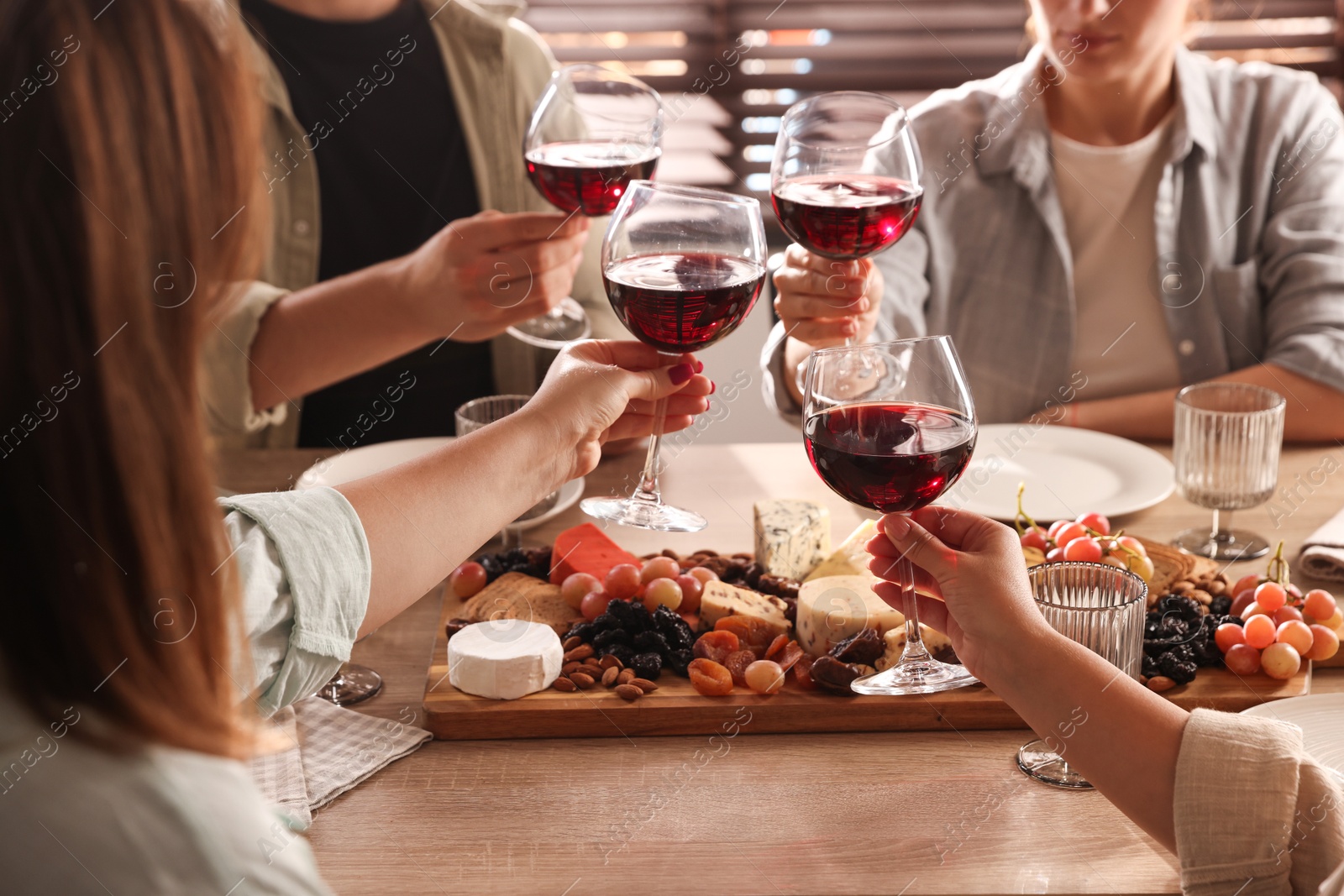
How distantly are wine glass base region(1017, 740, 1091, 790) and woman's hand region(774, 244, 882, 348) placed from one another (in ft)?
1.96

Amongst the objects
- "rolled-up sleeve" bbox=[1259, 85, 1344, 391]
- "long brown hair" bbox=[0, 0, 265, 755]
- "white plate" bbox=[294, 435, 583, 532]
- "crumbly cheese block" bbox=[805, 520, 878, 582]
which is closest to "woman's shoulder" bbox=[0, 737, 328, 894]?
"long brown hair" bbox=[0, 0, 265, 755]

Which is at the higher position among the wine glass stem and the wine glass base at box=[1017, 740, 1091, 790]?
the wine glass stem

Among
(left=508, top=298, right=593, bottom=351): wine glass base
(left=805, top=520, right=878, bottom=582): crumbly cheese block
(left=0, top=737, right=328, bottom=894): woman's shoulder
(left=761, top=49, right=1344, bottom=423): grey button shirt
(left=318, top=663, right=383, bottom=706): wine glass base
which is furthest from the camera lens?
(left=761, top=49, right=1344, bottom=423): grey button shirt

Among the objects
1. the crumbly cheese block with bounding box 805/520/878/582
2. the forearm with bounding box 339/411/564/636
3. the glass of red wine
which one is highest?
the glass of red wine

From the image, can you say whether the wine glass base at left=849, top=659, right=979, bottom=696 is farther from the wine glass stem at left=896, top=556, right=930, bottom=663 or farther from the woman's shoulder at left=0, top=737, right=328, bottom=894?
the woman's shoulder at left=0, top=737, right=328, bottom=894

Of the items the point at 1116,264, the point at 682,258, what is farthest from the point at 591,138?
the point at 1116,264

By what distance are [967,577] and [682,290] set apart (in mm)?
345

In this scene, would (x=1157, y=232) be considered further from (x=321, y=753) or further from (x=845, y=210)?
(x=321, y=753)

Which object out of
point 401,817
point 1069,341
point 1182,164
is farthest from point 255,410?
point 1182,164

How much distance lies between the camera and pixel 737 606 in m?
1.22

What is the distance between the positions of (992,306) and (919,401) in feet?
4.31

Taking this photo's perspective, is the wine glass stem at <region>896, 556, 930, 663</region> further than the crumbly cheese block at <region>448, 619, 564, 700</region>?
No

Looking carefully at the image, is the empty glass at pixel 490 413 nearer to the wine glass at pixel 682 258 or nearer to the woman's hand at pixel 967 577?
the wine glass at pixel 682 258

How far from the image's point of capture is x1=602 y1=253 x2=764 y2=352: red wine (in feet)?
3.45
